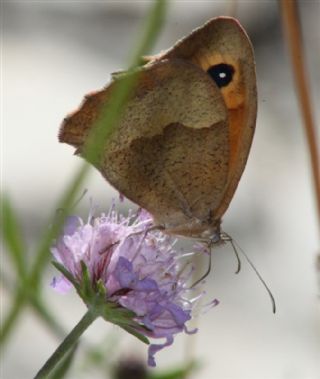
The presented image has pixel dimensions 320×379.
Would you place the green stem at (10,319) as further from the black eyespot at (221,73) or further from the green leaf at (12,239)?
the black eyespot at (221,73)

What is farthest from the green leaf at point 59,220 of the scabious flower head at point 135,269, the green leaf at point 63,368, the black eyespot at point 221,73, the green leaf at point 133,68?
the black eyespot at point 221,73

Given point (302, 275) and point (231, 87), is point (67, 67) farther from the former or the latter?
point (231, 87)

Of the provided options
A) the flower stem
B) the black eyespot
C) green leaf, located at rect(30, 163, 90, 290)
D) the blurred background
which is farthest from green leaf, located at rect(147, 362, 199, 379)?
green leaf, located at rect(30, 163, 90, 290)

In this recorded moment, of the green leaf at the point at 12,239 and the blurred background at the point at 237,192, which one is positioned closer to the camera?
the green leaf at the point at 12,239

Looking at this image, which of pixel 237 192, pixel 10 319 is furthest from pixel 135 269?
pixel 237 192

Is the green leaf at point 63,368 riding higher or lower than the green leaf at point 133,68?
lower
